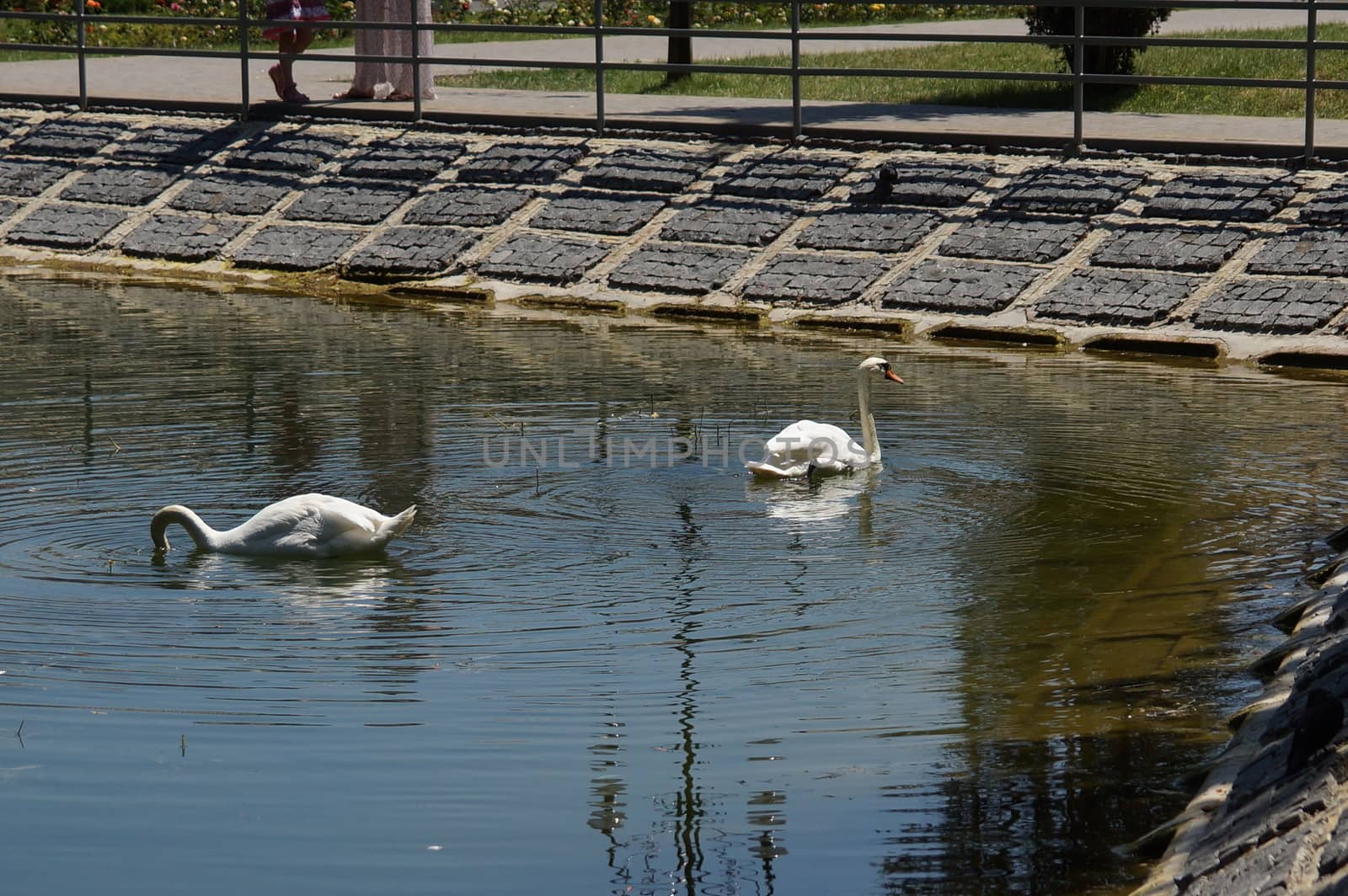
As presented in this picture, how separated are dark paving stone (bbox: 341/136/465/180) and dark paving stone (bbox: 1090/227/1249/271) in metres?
6.54

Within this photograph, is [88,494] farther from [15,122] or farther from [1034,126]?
[15,122]

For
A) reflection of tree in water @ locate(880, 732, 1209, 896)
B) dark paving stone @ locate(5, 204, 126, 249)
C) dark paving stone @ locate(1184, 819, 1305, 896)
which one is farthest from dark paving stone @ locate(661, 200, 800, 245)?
dark paving stone @ locate(1184, 819, 1305, 896)

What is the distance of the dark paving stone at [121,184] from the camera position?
1997cm

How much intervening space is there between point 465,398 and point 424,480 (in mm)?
2243

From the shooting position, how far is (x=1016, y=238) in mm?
15938

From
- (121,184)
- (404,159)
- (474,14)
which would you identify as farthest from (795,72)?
(474,14)

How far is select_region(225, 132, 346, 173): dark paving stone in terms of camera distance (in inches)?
778

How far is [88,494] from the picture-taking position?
32.3ft

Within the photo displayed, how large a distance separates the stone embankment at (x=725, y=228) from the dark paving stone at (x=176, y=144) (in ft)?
0.11

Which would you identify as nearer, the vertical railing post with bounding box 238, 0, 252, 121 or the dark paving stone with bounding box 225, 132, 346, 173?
the dark paving stone with bounding box 225, 132, 346, 173

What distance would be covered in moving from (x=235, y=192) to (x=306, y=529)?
456 inches

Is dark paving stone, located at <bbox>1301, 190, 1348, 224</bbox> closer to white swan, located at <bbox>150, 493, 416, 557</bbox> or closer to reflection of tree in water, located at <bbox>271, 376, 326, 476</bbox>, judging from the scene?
reflection of tree in water, located at <bbox>271, 376, 326, 476</bbox>

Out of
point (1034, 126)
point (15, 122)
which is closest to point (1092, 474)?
point (1034, 126)

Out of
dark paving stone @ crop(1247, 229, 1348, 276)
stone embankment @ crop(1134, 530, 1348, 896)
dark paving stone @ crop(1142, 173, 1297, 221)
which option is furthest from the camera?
dark paving stone @ crop(1142, 173, 1297, 221)
